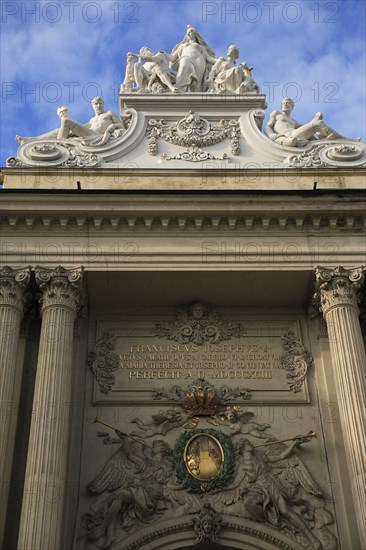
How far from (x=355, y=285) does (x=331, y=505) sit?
12.6 feet

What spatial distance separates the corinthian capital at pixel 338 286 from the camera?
14.8 m

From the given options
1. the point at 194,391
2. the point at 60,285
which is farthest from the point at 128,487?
the point at 60,285

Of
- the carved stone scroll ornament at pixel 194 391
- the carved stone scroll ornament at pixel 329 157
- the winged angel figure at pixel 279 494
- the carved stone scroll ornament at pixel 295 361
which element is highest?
the carved stone scroll ornament at pixel 329 157

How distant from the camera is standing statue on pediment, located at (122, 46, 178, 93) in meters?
18.5

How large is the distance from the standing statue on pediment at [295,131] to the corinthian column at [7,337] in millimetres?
6067

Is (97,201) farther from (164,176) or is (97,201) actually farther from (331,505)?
(331,505)

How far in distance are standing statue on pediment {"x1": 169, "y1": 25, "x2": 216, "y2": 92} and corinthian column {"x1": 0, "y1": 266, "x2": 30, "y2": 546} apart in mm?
6195

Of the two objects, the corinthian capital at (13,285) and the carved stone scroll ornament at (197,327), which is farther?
the carved stone scroll ornament at (197,327)

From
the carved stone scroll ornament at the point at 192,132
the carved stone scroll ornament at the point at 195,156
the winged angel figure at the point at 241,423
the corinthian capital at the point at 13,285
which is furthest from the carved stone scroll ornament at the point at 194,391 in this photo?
the carved stone scroll ornament at the point at 192,132

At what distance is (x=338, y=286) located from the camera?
14914 millimetres

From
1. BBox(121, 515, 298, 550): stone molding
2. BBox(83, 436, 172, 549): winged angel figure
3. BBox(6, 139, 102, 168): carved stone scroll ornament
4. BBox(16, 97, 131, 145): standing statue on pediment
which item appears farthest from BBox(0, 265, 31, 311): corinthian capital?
BBox(121, 515, 298, 550): stone molding

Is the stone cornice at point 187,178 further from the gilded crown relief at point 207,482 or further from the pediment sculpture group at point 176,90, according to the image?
the gilded crown relief at point 207,482

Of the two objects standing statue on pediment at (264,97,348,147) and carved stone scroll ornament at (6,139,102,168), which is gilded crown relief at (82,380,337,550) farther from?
standing statue on pediment at (264,97,348,147)

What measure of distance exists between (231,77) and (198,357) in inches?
263
